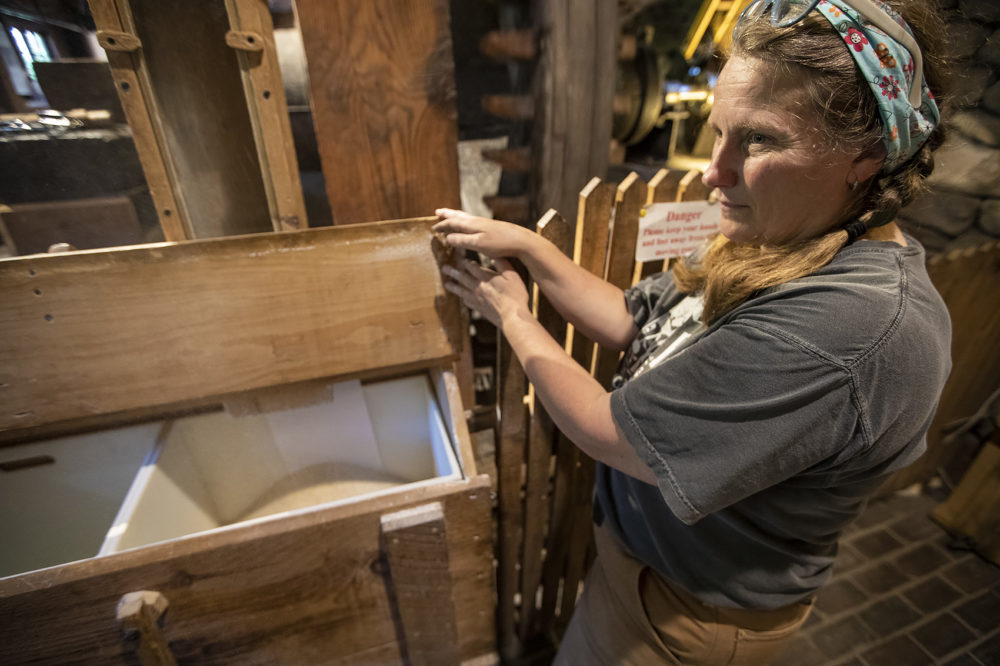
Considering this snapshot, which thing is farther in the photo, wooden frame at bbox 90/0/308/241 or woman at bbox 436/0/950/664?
wooden frame at bbox 90/0/308/241

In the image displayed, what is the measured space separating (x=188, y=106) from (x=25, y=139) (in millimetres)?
364

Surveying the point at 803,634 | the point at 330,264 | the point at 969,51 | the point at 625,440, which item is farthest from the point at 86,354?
the point at 969,51

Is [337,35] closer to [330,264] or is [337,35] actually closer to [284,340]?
[330,264]

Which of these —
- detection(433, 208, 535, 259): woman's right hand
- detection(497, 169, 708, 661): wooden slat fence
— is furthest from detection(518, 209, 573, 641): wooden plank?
detection(433, 208, 535, 259): woman's right hand

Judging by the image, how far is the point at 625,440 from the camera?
2.89 feet

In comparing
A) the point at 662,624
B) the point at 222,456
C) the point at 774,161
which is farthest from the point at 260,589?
the point at 774,161

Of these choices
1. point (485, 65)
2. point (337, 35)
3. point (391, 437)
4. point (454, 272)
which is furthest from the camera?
point (485, 65)

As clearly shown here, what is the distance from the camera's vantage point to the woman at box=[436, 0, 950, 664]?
0.72 m

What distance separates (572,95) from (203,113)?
1.44m

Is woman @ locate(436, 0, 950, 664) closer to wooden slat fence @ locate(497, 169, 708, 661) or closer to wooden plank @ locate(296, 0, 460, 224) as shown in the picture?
wooden plank @ locate(296, 0, 460, 224)

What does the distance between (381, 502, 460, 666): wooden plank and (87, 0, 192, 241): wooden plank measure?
0.80 meters

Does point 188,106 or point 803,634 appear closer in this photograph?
point 188,106

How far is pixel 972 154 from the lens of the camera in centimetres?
253

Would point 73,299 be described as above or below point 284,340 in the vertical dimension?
above
